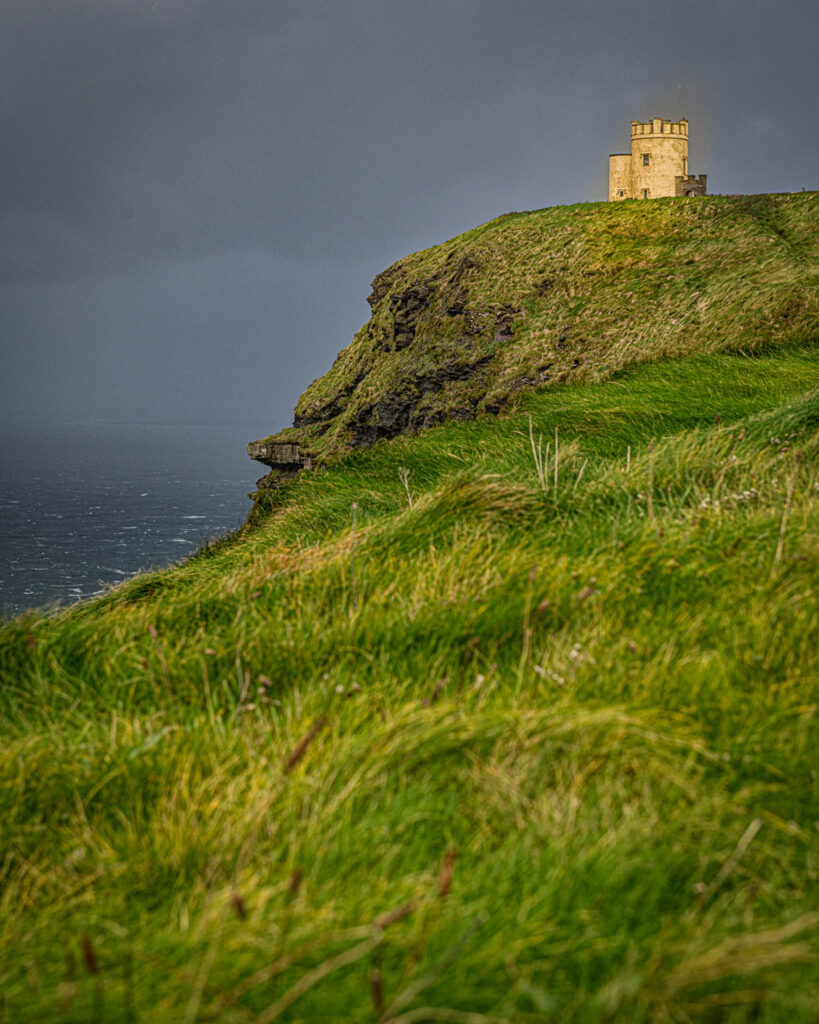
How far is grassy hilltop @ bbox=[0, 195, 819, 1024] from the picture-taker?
5.89 ft

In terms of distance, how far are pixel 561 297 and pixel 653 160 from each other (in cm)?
5135

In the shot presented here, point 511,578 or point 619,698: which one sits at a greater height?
point 511,578

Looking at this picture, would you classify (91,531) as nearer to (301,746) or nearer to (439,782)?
(439,782)

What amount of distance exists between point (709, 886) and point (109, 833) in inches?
77.1

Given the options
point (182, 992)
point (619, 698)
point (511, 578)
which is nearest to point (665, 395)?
point (511, 578)

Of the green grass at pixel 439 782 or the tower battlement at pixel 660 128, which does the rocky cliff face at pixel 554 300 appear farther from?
the tower battlement at pixel 660 128

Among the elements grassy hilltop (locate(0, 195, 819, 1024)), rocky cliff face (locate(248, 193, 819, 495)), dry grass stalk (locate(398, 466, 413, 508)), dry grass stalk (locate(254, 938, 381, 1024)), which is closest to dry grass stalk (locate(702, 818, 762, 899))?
grassy hilltop (locate(0, 195, 819, 1024))

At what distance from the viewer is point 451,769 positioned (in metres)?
2.74

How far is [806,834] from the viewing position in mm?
2305

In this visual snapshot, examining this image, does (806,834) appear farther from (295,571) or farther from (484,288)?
(484,288)

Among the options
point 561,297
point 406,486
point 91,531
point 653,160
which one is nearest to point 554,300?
point 561,297

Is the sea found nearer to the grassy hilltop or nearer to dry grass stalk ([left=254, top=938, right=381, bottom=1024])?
the grassy hilltop

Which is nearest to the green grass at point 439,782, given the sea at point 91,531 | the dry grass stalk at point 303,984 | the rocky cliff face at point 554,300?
the dry grass stalk at point 303,984

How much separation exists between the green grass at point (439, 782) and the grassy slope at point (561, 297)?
11895 millimetres
